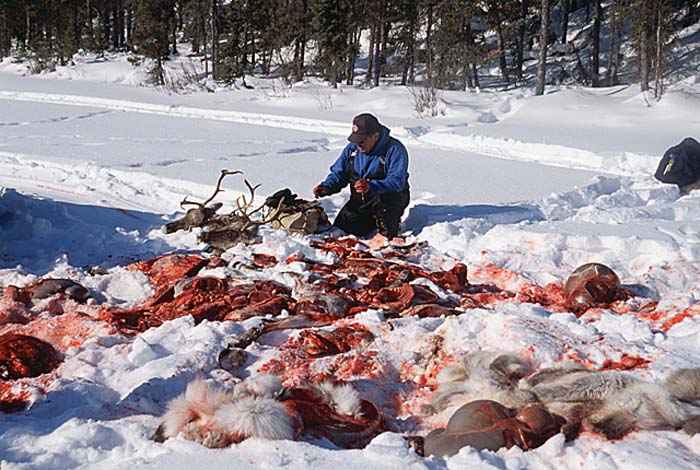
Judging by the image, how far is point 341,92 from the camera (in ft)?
54.2

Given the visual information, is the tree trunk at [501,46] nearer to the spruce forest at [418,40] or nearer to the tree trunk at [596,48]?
the spruce forest at [418,40]

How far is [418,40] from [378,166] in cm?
2407

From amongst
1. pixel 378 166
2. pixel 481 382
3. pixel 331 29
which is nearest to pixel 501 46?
pixel 331 29

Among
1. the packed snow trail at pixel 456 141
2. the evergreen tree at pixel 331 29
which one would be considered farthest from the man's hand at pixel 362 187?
the evergreen tree at pixel 331 29

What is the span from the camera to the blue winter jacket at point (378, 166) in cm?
516

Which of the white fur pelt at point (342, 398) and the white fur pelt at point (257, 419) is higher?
the white fur pelt at point (257, 419)

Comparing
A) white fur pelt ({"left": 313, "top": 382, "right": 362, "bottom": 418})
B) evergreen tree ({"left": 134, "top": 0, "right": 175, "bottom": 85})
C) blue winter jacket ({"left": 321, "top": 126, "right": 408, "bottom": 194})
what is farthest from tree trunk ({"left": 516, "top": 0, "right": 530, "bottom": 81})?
white fur pelt ({"left": 313, "top": 382, "right": 362, "bottom": 418})

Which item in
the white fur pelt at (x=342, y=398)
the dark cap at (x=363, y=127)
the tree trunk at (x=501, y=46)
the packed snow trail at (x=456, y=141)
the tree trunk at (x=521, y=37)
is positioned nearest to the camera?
the white fur pelt at (x=342, y=398)

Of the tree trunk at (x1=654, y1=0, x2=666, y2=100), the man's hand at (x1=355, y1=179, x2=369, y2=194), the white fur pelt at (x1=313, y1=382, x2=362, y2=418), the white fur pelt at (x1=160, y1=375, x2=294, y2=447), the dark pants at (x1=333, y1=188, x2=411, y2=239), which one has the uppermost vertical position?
the tree trunk at (x1=654, y1=0, x2=666, y2=100)

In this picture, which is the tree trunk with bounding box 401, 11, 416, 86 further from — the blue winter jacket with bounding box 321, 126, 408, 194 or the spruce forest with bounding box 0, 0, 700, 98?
the blue winter jacket with bounding box 321, 126, 408, 194

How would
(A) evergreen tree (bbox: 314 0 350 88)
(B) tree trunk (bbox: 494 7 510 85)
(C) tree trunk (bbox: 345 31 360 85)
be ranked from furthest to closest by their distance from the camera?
(C) tree trunk (bbox: 345 31 360 85) < (A) evergreen tree (bbox: 314 0 350 88) < (B) tree trunk (bbox: 494 7 510 85)

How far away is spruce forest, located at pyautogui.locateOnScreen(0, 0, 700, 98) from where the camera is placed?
21.4m

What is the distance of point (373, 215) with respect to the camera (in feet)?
17.2

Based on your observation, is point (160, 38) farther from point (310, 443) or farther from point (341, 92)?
point (310, 443)
